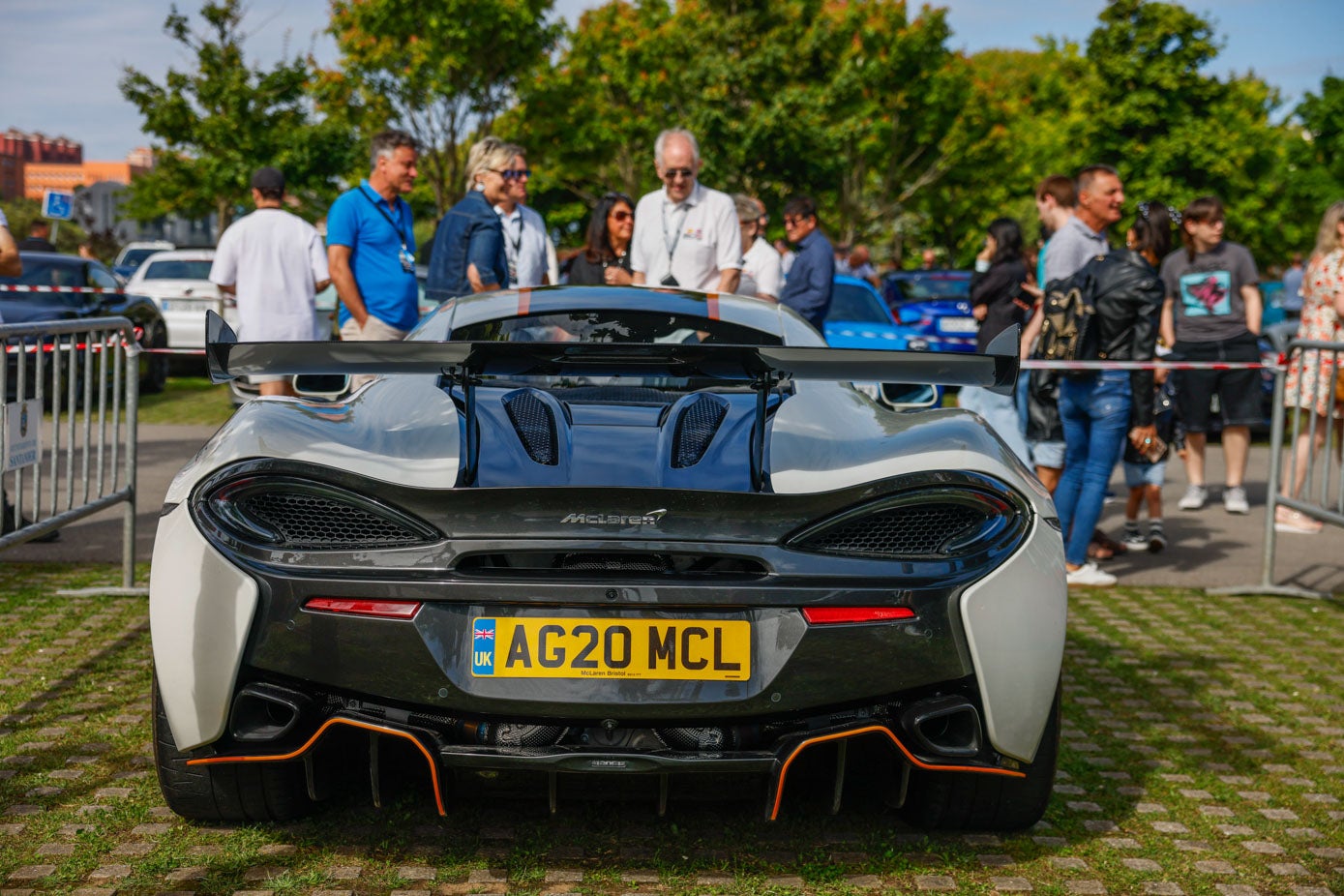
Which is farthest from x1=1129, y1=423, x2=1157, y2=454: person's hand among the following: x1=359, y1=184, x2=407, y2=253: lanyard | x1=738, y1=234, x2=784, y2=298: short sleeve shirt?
x1=359, y1=184, x2=407, y2=253: lanyard

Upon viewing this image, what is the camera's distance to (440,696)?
2869mm

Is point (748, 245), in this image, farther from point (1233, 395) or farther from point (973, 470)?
point (973, 470)

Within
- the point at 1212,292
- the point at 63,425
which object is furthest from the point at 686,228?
the point at 1212,292

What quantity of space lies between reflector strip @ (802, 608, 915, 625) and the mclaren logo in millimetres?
359

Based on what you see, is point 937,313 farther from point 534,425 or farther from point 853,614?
point 853,614

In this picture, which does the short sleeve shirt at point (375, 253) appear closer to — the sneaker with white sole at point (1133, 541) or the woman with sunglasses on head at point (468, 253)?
the woman with sunglasses on head at point (468, 253)

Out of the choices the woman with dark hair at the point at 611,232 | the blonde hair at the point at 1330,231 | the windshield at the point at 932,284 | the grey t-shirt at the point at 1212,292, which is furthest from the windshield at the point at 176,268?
the blonde hair at the point at 1330,231

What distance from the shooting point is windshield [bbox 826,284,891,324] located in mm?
15375

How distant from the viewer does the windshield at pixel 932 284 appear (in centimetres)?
2164

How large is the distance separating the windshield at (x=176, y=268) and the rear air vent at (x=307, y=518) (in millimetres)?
18992

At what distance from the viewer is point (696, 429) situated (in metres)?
3.16

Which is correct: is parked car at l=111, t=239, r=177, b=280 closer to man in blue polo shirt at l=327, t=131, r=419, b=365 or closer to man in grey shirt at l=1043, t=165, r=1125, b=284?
man in blue polo shirt at l=327, t=131, r=419, b=365

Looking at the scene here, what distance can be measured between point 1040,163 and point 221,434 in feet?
156

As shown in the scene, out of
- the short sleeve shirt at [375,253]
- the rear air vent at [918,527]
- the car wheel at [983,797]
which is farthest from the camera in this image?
the short sleeve shirt at [375,253]
